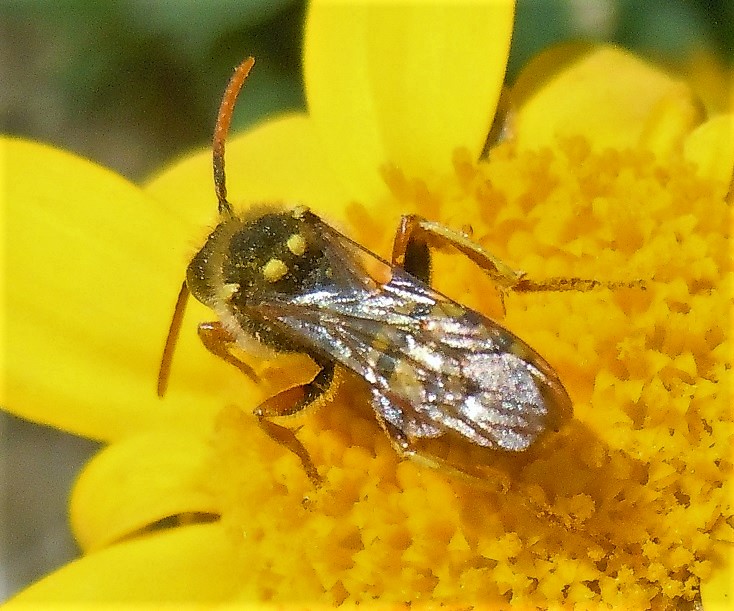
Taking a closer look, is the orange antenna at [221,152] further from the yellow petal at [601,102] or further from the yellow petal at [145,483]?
the yellow petal at [601,102]

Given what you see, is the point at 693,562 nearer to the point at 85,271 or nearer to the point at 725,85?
the point at 85,271

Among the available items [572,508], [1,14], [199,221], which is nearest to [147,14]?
[1,14]

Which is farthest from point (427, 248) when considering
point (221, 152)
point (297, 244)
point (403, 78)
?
point (403, 78)

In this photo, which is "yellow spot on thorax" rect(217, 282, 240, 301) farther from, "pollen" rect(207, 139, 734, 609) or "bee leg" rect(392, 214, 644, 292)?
"bee leg" rect(392, 214, 644, 292)

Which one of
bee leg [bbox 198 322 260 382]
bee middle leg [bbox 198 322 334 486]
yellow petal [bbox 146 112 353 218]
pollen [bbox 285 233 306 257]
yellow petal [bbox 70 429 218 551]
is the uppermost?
yellow petal [bbox 146 112 353 218]

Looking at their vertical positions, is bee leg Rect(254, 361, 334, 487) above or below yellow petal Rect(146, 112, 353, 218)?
below

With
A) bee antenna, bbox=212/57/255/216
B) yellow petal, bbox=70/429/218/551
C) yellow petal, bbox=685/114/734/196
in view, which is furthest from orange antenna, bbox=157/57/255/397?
yellow petal, bbox=685/114/734/196

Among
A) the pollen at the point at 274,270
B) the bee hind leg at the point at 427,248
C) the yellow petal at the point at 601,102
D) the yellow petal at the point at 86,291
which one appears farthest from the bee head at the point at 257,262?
the yellow petal at the point at 601,102
